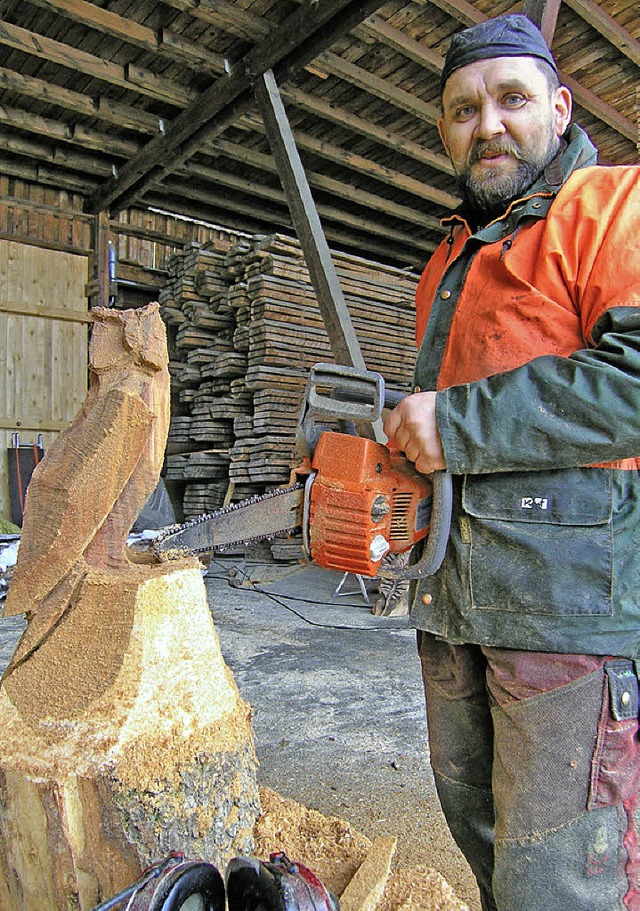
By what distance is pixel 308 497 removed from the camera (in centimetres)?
142

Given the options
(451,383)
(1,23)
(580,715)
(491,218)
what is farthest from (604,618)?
(1,23)

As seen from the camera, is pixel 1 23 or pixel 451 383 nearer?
pixel 451 383

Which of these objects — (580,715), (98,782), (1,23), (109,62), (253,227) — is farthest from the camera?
(253,227)

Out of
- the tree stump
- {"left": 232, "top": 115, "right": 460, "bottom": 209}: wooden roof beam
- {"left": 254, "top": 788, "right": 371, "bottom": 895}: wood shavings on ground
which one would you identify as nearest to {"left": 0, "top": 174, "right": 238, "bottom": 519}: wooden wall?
{"left": 232, "top": 115, "right": 460, "bottom": 209}: wooden roof beam

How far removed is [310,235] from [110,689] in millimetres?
3953

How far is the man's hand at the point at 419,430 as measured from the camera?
1.24m

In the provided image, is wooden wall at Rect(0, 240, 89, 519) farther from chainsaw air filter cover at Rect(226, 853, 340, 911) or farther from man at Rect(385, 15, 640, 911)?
chainsaw air filter cover at Rect(226, 853, 340, 911)

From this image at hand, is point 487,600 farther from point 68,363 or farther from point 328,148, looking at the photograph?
point 68,363

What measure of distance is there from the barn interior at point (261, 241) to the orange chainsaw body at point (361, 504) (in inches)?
52.0

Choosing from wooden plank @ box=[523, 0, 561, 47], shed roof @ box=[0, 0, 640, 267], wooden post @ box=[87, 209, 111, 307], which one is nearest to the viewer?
wooden plank @ box=[523, 0, 561, 47]

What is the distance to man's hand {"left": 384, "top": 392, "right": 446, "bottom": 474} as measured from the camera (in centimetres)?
124

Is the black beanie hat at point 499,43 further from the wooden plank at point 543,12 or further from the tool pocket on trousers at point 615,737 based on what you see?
the wooden plank at point 543,12

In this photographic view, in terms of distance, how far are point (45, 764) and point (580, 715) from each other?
41.3 inches

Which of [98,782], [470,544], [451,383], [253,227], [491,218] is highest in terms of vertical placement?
[253,227]
